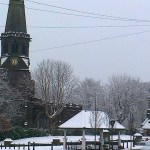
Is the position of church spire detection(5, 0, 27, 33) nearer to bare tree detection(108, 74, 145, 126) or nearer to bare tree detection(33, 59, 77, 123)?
bare tree detection(33, 59, 77, 123)

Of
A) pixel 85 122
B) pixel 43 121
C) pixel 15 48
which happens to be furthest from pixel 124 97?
pixel 85 122

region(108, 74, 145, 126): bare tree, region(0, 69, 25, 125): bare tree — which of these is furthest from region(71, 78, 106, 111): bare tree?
region(0, 69, 25, 125): bare tree

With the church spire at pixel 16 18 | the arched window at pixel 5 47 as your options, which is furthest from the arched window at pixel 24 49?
the arched window at pixel 5 47

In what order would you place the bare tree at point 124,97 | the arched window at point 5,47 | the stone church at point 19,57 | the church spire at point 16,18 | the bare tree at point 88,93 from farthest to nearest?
the bare tree at point 88,93, the bare tree at point 124,97, the church spire at point 16,18, the arched window at point 5,47, the stone church at point 19,57

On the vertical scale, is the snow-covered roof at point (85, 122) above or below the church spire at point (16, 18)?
below

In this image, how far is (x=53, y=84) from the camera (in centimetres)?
8062

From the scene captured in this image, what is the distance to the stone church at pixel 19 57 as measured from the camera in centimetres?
8019

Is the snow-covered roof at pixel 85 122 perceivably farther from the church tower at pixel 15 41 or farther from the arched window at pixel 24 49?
the arched window at pixel 24 49

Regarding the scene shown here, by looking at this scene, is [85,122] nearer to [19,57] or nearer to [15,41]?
[19,57]

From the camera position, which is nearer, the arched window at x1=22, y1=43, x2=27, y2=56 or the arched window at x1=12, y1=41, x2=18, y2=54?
the arched window at x1=12, y1=41, x2=18, y2=54

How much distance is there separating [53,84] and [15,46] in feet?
30.9

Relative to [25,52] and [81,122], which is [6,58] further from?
[81,122]

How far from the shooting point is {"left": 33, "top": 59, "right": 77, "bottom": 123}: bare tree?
78375 millimetres

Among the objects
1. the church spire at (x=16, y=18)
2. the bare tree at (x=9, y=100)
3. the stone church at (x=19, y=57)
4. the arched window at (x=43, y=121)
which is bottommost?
the arched window at (x=43, y=121)
